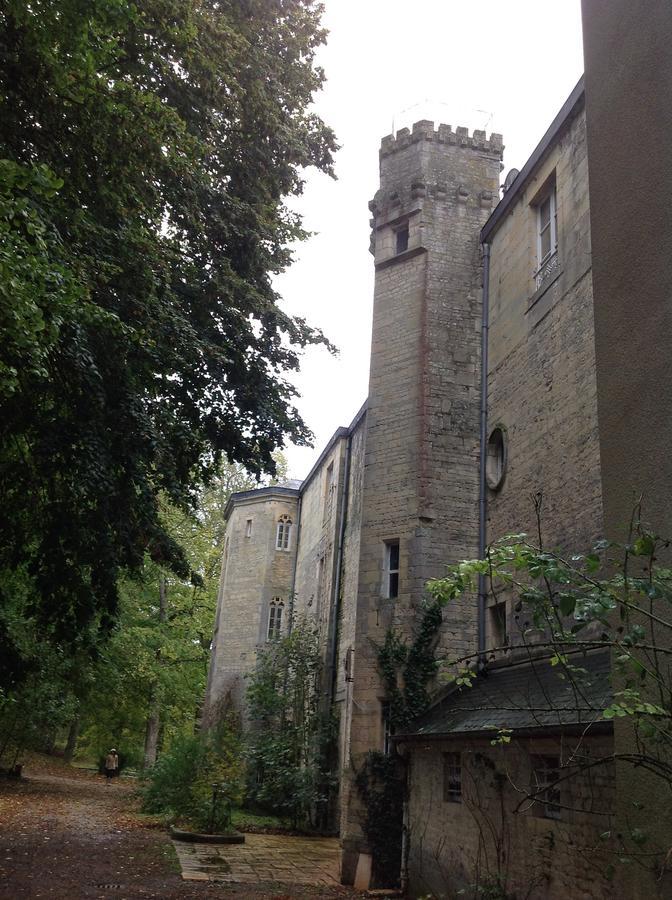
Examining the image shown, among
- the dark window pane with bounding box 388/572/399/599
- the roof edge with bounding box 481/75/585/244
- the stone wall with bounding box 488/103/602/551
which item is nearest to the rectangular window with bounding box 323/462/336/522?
the dark window pane with bounding box 388/572/399/599

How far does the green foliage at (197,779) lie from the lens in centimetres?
1473

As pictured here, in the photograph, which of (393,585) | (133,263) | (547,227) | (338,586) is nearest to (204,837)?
(393,585)

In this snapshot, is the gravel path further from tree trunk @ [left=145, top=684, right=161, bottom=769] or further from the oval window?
tree trunk @ [left=145, top=684, right=161, bottom=769]

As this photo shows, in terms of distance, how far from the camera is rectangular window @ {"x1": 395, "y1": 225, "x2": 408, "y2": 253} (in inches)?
662

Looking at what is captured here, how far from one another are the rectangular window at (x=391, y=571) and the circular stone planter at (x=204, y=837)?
5710 millimetres

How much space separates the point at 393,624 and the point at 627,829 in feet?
29.6

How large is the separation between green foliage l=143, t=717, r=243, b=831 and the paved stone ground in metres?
0.90

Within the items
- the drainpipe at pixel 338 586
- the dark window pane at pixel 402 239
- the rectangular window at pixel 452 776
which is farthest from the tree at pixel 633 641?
the drainpipe at pixel 338 586

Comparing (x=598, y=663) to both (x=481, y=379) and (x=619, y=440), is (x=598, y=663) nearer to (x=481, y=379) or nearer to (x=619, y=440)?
(x=619, y=440)

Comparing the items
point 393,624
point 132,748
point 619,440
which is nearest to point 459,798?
point 393,624

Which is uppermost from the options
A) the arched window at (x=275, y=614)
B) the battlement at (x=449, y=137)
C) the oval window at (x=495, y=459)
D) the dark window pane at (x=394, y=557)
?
the battlement at (x=449, y=137)

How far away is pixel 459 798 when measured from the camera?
10.1 meters

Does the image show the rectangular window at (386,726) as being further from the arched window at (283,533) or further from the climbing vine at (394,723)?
the arched window at (283,533)

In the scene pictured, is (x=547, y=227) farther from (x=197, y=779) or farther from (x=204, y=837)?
(x=204, y=837)
